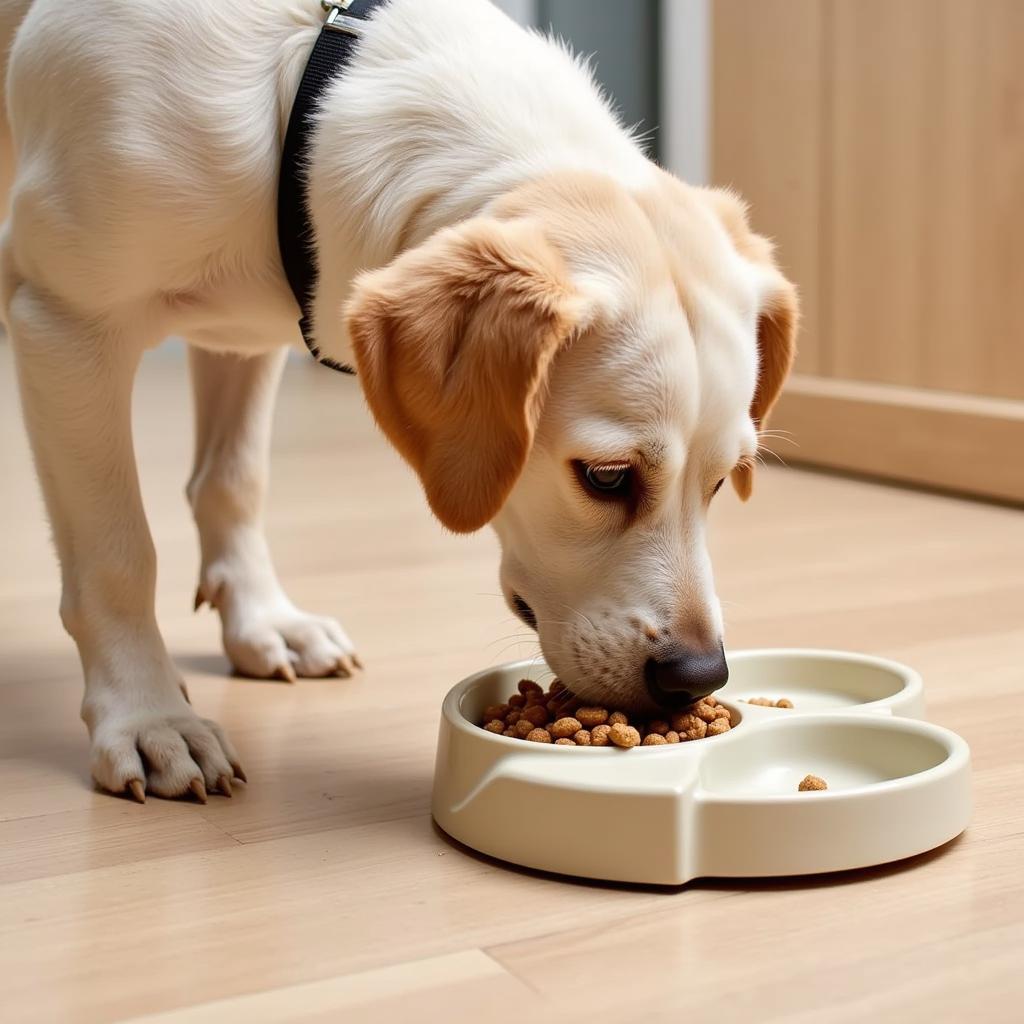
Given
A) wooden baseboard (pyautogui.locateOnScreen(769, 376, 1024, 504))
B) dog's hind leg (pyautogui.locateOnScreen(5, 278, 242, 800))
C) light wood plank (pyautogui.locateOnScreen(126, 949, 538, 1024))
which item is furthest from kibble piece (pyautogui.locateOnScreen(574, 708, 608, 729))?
wooden baseboard (pyautogui.locateOnScreen(769, 376, 1024, 504))

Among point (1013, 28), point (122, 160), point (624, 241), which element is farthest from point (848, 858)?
point (1013, 28)

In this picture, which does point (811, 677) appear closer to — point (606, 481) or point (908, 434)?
point (606, 481)

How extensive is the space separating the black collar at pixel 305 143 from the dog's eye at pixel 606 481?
399 millimetres

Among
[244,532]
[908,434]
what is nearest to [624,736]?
[244,532]

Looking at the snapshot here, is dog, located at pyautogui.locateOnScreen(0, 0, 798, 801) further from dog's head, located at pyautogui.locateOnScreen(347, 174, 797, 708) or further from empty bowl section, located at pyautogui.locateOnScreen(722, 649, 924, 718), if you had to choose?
empty bowl section, located at pyautogui.locateOnScreen(722, 649, 924, 718)

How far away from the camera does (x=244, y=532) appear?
7.89 feet

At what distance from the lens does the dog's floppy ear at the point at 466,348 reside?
4.98 ft

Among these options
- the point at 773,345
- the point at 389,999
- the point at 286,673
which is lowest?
the point at 286,673

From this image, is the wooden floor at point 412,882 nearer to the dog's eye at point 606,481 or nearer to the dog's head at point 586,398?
the dog's head at point 586,398

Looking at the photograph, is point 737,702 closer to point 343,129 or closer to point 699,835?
point 699,835

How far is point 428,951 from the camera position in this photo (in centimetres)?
132

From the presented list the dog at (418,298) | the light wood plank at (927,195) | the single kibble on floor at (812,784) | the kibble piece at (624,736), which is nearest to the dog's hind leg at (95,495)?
the dog at (418,298)

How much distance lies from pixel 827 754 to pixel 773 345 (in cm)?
51

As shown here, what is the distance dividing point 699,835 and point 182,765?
0.65m
